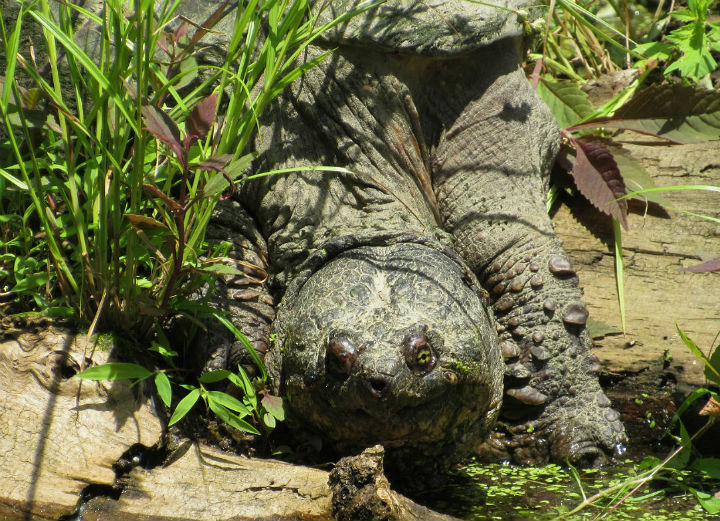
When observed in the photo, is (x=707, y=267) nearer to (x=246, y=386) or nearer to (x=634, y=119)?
(x=246, y=386)

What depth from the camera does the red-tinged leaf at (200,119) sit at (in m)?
2.29

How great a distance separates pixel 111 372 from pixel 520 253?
1.71m

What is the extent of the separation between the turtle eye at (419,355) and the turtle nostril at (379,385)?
0.10 meters

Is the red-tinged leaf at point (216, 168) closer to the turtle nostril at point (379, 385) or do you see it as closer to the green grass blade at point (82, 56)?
the green grass blade at point (82, 56)

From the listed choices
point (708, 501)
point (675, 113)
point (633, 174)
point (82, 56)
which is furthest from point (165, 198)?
point (675, 113)

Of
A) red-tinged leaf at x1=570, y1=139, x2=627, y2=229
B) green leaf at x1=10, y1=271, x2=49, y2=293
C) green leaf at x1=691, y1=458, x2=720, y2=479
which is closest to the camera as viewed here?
green leaf at x1=10, y1=271, x2=49, y2=293

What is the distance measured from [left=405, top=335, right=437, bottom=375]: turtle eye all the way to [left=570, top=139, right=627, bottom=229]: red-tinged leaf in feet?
4.84

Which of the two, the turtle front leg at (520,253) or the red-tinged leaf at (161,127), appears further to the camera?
the turtle front leg at (520,253)

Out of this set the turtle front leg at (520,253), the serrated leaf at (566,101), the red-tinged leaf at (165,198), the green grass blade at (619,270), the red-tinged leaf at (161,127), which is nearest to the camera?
the red-tinged leaf at (161,127)

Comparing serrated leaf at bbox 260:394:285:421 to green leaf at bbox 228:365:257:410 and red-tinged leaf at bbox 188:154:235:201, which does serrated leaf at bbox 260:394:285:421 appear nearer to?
green leaf at bbox 228:365:257:410

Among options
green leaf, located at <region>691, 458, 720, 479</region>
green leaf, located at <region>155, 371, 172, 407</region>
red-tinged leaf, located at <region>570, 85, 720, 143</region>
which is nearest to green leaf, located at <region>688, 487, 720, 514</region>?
green leaf, located at <region>691, 458, 720, 479</region>

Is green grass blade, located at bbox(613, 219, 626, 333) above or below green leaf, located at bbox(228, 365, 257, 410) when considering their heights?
above

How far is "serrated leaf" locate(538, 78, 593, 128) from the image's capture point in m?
3.99

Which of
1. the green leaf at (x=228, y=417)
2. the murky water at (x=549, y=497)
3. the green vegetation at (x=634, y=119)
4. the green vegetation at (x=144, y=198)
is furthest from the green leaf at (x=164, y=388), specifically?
the green vegetation at (x=634, y=119)
